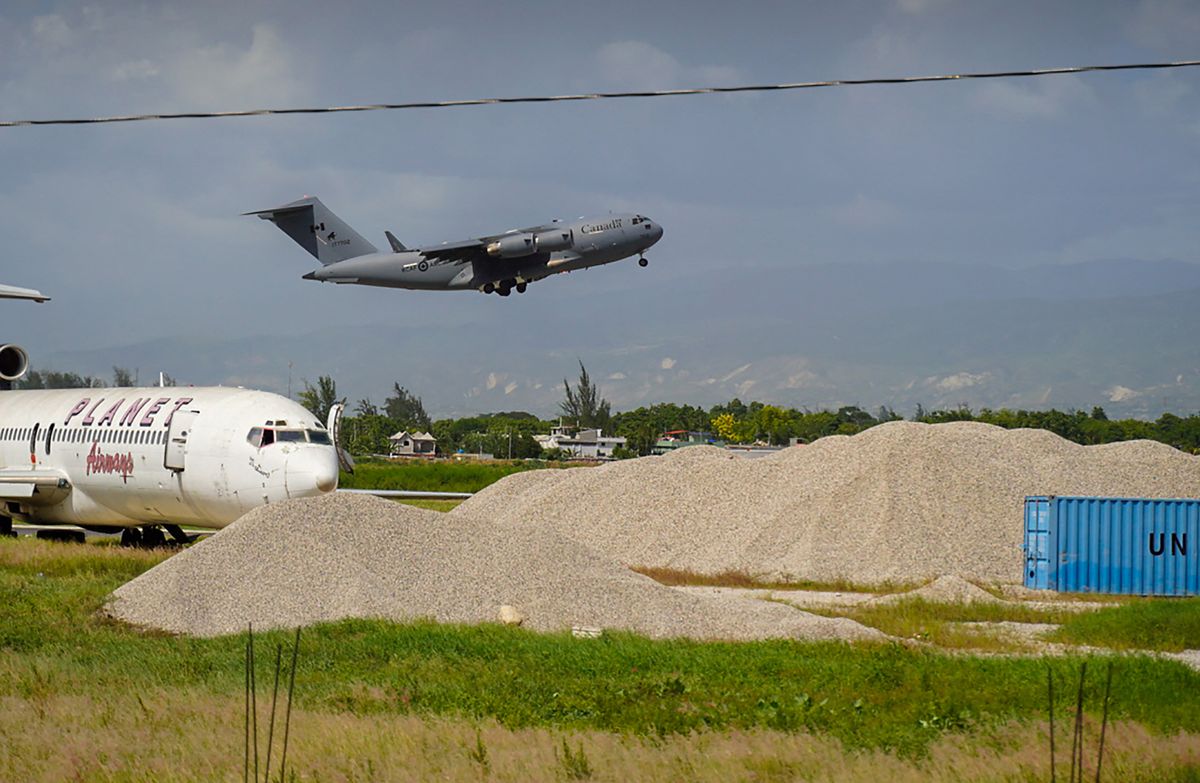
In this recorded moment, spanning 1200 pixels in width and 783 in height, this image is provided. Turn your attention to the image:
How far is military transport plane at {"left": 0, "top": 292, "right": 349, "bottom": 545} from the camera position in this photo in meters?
29.8

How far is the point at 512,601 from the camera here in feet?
75.6

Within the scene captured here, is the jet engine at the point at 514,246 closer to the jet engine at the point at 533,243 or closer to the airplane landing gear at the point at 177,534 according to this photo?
the jet engine at the point at 533,243

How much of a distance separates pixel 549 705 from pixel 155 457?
19.0 metres

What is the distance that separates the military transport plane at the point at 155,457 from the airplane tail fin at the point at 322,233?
23.4 metres

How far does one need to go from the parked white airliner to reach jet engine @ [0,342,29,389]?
219 inches

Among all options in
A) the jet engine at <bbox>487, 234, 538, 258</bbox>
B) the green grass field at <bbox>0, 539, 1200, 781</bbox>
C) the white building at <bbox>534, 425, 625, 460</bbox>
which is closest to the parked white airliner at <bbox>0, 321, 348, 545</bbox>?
the green grass field at <bbox>0, 539, 1200, 781</bbox>

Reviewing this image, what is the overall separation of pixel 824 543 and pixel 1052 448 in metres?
9.94

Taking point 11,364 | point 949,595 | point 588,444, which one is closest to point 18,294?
point 11,364

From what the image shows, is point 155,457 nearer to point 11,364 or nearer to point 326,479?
point 326,479

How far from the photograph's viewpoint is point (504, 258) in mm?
51812

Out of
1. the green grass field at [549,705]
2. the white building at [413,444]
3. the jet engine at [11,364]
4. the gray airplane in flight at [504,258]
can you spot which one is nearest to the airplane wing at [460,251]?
→ the gray airplane in flight at [504,258]

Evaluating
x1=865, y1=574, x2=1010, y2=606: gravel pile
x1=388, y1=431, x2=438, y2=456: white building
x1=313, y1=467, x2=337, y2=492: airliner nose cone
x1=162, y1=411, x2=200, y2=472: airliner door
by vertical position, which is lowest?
x1=865, y1=574, x2=1010, y2=606: gravel pile

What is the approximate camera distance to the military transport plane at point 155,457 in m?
29.8

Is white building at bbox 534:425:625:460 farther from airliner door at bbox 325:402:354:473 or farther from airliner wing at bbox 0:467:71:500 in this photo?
airliner door at bbox 325:402:354:473
